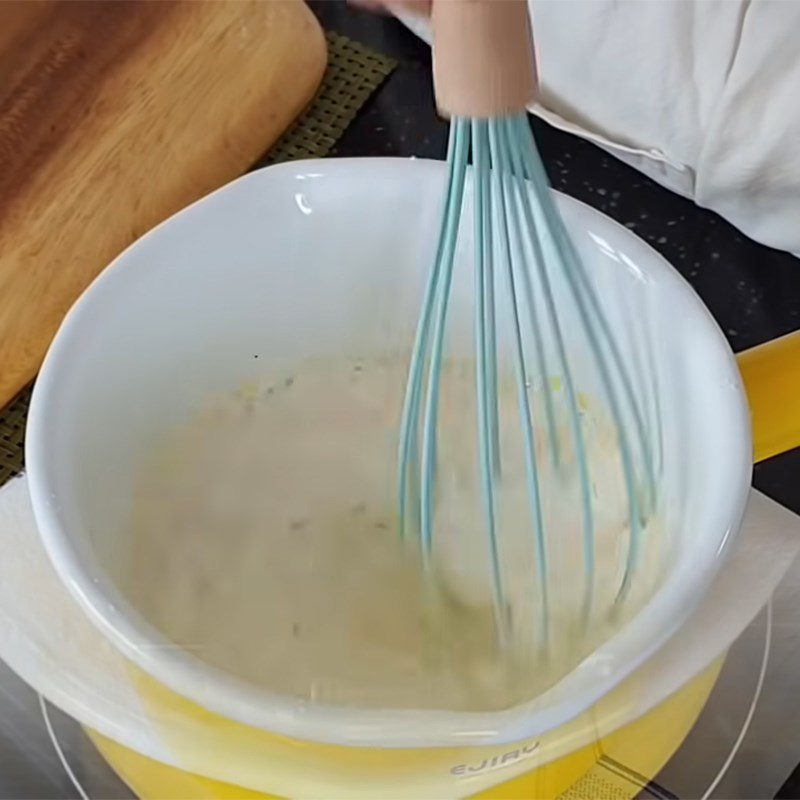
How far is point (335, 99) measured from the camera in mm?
451

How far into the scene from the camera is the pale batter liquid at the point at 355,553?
0.95ft

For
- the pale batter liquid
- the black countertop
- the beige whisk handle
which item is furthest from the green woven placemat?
the beige whisk handle

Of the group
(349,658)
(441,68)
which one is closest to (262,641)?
(349,658)

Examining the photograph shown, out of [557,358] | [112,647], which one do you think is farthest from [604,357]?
[112,647]

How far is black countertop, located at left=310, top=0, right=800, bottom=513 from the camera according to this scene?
391 millimetres

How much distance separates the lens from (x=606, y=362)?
0.99 feet

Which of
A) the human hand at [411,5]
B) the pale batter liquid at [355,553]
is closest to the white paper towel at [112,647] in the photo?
the pale batter liquid at [355,553]

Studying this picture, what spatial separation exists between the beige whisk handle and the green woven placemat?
0.23 meters

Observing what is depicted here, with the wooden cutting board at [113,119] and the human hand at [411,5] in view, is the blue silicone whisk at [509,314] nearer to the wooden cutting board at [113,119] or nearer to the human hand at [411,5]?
the human hand at [411,5]

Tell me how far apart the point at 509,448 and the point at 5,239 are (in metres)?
0.17

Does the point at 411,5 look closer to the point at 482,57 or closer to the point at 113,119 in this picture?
the point at 482,57

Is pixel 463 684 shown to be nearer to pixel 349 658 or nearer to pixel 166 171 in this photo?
pixel 349 658

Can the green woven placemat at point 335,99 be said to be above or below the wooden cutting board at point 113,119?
below

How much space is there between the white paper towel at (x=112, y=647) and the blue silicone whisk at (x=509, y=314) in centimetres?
3
